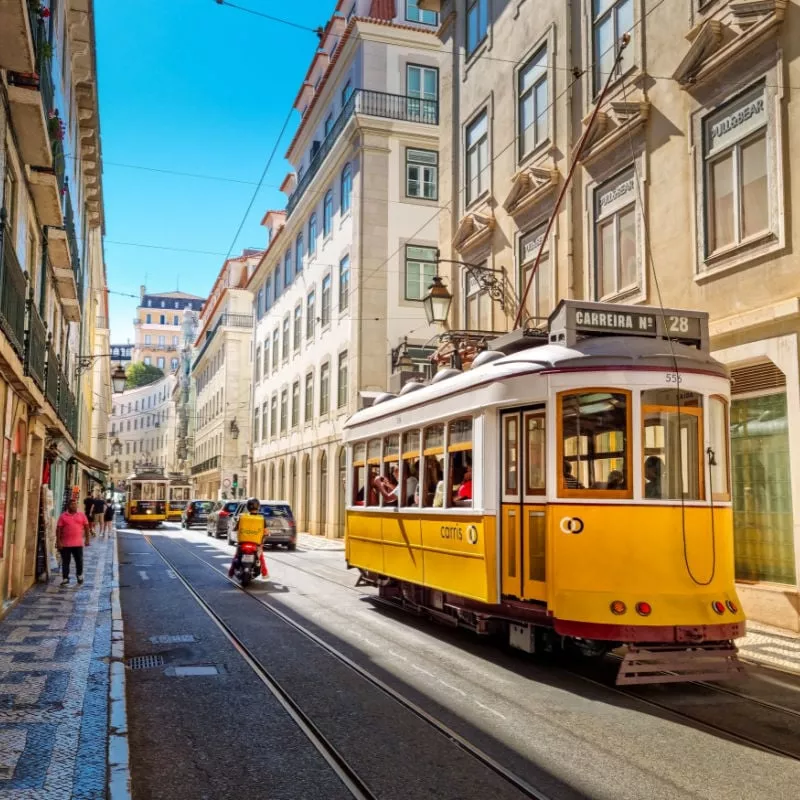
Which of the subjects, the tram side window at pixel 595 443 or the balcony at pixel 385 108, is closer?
the tram side window at pixel 595 443

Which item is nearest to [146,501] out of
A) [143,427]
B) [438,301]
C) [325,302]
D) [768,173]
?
[325,302]

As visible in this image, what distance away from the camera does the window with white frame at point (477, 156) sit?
21166mm

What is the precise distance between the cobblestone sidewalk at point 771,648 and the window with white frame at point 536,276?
26.3 ft

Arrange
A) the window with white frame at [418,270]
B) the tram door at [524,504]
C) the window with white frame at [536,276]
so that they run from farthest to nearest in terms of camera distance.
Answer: the window with white frame at [418,270]
the window with white frame at [536,276]
the tram door at [524,504]

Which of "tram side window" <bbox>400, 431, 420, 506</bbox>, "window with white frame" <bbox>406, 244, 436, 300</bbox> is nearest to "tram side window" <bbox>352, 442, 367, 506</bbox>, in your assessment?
"tram side window" <bbox>400, 431, 420, 506</bbox>

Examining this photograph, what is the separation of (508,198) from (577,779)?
15.4 meters

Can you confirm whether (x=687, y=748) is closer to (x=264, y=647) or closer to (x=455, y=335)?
(x=264, y=647)

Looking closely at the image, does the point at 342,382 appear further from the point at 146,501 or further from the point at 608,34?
the point at 608,34

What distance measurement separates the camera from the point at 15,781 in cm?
524

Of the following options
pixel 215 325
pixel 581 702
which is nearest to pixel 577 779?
pixel 581 702

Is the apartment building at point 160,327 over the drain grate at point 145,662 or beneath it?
over

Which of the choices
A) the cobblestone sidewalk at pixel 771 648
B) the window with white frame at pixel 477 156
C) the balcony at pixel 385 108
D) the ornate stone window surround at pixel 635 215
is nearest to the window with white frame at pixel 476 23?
the window with white frame at pixel 477 156

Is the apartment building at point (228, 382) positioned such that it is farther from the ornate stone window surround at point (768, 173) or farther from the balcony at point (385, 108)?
the ornate stone window surround at point (768, 173)

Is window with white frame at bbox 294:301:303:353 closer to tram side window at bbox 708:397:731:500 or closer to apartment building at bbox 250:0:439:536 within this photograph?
apartment building at bbox 250:0:439:536
